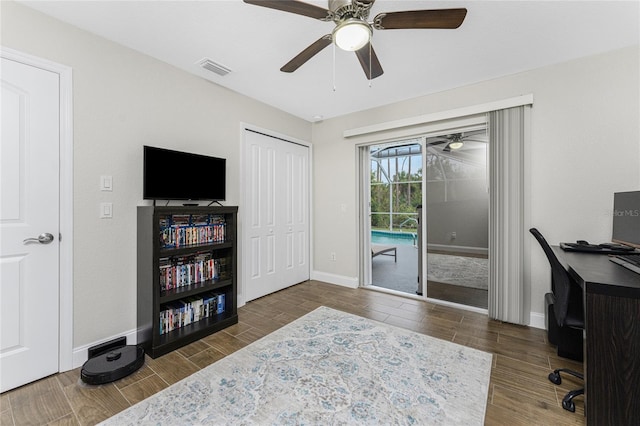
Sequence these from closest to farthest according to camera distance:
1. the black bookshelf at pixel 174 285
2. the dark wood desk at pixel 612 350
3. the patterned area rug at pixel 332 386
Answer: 1. the dark wood desk at pixel 612 350
2. the patterned area rug at pixel 332 386
3. the black bookshelf at pixel 174 285

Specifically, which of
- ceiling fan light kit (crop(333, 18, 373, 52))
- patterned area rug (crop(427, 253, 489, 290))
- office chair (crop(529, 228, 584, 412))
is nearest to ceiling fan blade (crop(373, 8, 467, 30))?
ceiling fan light kit (crop(333, 18, 373, 52))

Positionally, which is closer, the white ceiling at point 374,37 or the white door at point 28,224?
the white door at point 28,224

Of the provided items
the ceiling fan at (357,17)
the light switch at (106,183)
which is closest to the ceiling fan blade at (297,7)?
the ceiling fan at (357,17)

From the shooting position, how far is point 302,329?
8.46 feet

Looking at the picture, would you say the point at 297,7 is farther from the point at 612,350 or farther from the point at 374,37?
the point at 612,350

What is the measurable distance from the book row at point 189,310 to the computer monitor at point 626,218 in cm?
353

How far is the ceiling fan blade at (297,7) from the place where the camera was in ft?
4.55

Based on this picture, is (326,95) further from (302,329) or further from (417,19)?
(302,329)

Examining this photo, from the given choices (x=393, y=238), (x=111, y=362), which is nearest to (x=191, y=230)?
(x=111, y=362)

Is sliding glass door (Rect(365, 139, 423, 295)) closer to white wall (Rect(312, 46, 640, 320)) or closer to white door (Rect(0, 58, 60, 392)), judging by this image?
white wall (Rect(312, 46, 640, 320))

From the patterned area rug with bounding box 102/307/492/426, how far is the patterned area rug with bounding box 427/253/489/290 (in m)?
1.20

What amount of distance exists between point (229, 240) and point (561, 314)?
9.09ft

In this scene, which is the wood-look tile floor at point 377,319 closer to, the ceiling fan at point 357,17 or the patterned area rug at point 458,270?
the patterned area rug at point 458,270

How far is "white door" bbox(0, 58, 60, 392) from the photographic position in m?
1.72
